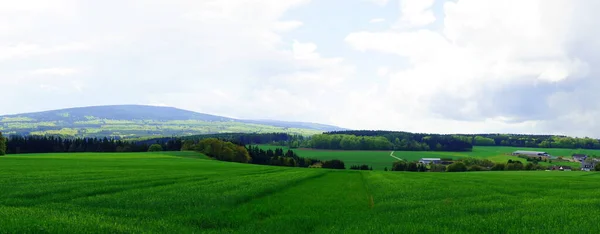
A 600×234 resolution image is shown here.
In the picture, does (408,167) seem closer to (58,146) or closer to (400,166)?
(400,166)

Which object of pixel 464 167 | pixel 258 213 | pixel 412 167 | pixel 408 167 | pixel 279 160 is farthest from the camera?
pixel 279 160

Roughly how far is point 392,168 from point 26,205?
430ft

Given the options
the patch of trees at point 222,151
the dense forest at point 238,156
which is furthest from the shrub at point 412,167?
the patch of trees at point 222,151

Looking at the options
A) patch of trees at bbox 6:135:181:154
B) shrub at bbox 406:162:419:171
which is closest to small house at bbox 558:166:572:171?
shrub at bbox 406:162:419:171

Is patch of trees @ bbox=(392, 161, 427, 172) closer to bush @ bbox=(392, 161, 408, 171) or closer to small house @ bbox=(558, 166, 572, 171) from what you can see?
bush @ bbox=(392, 161, 408, 171)

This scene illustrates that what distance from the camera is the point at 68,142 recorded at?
17925 centimetres

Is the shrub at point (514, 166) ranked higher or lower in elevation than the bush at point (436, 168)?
higher

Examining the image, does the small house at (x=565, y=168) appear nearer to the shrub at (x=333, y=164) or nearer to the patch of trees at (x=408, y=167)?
the patch of trees at (x=408, y=167)

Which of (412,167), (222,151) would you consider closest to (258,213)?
(412,167)

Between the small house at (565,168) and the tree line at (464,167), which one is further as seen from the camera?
the small house at (565,168)

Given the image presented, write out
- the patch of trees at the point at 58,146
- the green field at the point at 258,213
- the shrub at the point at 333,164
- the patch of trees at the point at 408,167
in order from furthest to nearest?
the patch of trees at the point at 58,146, the shrub at the point at 333,164, the patch of trees at the point at 408,167, the green field at the point at 258,213

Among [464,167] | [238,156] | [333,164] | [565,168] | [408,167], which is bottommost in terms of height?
[333,164]

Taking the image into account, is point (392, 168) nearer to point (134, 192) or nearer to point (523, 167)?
point (523, 167)

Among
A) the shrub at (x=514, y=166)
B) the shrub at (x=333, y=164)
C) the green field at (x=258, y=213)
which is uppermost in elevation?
the green field at (x=258, y=213)
